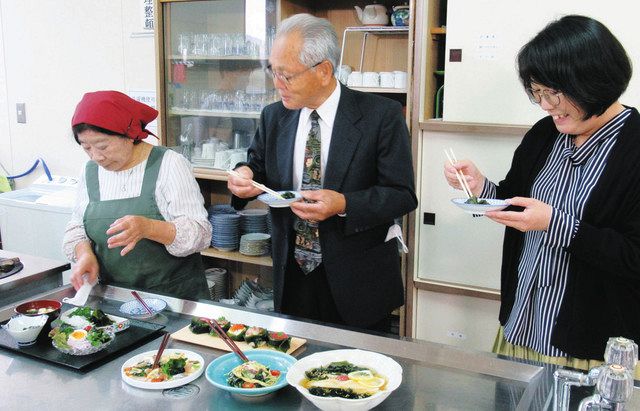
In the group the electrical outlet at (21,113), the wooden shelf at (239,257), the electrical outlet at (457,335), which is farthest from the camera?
the electrical outlet at (21,113)

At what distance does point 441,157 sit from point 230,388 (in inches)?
71.9

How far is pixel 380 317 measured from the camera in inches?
85.6

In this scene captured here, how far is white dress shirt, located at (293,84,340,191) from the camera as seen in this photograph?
2076mm

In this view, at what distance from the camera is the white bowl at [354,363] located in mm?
1115

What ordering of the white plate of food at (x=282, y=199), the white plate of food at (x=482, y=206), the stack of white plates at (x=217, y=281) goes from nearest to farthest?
the white plate of food at (x=482, y=206) → the white plate of food at (x=282, y=199) → the stack of white plates at (x=217, y=281)

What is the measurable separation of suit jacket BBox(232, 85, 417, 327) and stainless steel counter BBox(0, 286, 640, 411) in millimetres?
526

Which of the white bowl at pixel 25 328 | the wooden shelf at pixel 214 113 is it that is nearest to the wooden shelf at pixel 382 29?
the wooden shelf at pixel 214 113

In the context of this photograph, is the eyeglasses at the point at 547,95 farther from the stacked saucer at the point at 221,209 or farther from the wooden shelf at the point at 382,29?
the stacked saucer at the point at 221,209

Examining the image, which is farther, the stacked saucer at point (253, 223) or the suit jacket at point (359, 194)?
the stacked saucer at point (253, 223)

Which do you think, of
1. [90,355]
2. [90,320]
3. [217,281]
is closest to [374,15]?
[217,281]

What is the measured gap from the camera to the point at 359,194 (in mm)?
1960

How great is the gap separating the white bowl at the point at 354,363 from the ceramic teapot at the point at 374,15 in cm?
215

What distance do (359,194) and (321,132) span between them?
0.28 meters

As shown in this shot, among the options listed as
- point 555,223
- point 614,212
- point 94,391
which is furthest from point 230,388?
point 614,212
